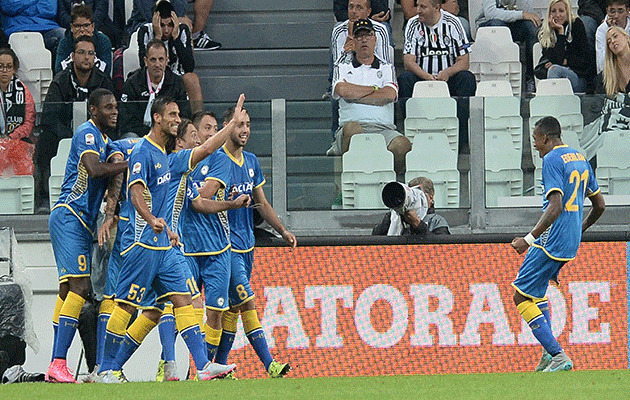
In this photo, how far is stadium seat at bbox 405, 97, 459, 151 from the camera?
420 inches

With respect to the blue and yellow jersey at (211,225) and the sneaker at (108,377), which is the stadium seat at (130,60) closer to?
the blue and yellow jersey at (211,225)

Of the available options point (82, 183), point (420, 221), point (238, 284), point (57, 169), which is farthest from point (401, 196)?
point (57, 169)

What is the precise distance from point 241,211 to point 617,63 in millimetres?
4397

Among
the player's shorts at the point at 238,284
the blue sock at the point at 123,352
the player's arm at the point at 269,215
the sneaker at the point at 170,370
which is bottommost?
the sneaker at the point at 170,370

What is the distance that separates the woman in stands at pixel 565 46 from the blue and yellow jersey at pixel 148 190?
205 inches

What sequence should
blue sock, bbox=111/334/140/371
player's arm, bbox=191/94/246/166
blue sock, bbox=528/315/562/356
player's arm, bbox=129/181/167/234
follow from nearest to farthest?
player's arm, bbox=129/181/167/234 < player's arm, bbox=191/94/246/166 < blue sock, bbox=111/334/140/371 < blue sock, bbox=528/315/562/356

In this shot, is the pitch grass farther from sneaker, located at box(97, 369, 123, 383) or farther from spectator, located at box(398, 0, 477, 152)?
spectator, located at box(398, 0, 477, 152)

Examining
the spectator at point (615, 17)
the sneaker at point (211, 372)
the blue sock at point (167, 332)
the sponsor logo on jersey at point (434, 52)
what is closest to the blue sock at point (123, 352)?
the blue sock at point (167, 332)

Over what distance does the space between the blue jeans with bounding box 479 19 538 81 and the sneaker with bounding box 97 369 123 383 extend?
643 centimetres

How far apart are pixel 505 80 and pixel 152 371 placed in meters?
4.86

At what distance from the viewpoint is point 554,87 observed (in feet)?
38.6

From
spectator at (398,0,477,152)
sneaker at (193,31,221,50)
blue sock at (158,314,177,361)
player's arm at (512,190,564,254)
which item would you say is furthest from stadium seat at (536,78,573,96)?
blue sock at (158,314,177,361)

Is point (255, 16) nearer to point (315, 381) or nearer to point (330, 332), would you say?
point (330, 332)

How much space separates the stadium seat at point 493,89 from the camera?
11.7 metres
